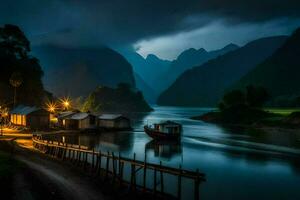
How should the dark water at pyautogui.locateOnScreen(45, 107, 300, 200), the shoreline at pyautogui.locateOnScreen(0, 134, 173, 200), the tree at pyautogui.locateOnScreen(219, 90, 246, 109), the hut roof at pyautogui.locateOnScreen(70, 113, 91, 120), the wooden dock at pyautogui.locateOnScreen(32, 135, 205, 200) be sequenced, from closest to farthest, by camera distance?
the wooden dock at pyautogui.locateOnScreen(32, 135, 205, 200), the shoreline at pyautogui.locateOnScreen(0, 134, 173, 200), the dark water at pyautogui.locateOnScreen(45, 107, 300, 200), the hut roof at pyautogui.locateOnScreen(70, 113, 91, 120), the tree at pyautogui.locateOnScreen(219, 90, 246, 109)

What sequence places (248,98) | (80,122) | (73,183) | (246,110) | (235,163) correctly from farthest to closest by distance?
(248,98) → (246,110) → (80,122) → (235,163) → (73,183)

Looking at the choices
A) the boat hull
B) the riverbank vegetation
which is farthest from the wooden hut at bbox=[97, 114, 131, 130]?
the riverbank vegetation

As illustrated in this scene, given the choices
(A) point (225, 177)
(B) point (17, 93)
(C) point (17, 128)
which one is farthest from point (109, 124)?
(A) point (225, 177)

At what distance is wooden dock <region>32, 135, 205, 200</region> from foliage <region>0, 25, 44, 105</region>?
236ft

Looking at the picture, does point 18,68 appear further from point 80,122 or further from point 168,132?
point 168,132

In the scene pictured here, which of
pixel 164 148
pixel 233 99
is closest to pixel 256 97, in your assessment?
pixel 233 99

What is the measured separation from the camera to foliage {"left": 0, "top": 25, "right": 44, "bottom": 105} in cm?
11331

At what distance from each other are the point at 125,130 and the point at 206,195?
212 feet

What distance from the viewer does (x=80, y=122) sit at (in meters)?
86.4

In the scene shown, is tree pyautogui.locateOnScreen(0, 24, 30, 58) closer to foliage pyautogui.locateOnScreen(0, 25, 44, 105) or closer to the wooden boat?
foliage pyautogui.locateOnScreen(0, 25, 44, 105)

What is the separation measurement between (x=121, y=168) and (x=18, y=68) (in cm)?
10427

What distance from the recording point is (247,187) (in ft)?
113

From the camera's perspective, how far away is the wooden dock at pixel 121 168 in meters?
23.0

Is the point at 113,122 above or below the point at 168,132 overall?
above
